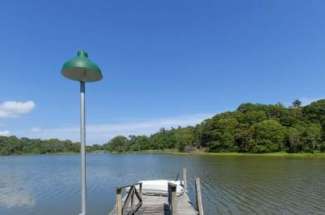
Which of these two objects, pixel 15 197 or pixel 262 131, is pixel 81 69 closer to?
pixel 15 197

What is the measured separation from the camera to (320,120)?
7981 centimetres

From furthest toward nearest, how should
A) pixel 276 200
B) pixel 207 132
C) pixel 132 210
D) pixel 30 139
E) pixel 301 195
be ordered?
pixel 30 139, pixel 207 132, pixel 301 195, pixel 276 200, pixel 132 210

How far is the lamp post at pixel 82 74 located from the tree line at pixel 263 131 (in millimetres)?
70383

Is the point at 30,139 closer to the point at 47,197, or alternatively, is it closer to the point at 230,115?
the point at 230,115

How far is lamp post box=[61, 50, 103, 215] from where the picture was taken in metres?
3.63

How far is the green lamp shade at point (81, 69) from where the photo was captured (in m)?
3.63

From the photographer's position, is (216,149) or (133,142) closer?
(216,149)

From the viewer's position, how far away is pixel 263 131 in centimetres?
7656

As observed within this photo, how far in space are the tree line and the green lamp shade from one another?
70.4m

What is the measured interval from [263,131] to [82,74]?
255 feet

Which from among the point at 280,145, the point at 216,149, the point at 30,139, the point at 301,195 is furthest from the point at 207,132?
the point at 30,139

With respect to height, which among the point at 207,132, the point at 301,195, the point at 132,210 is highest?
the point at 207,132

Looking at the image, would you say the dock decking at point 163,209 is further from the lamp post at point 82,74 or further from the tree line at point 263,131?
the tree line at point 263,131

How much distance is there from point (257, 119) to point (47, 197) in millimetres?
77871
